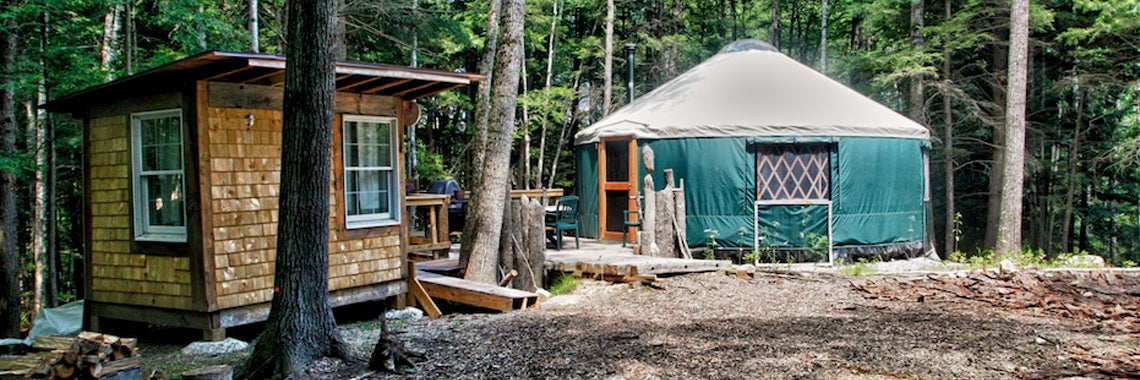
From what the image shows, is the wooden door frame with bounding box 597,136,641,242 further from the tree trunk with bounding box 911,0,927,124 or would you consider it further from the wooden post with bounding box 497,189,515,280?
the tree trunk with bounding box 911,0,927,124

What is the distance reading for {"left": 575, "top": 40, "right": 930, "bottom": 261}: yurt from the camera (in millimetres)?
8609

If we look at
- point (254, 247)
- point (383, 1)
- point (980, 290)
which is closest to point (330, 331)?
point (254, 247)

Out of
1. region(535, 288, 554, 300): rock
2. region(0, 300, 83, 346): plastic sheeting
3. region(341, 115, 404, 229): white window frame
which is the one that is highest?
region(341, 115, 404, 229): white window frame

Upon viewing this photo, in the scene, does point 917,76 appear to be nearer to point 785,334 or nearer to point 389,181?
point 785,334

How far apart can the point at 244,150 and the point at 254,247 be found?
662 mm

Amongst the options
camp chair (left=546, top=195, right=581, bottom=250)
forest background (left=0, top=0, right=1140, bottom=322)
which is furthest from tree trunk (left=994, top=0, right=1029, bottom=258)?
camp chair (left=546, top=195, right=581, bottom=250)

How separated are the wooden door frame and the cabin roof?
3607 millimetres

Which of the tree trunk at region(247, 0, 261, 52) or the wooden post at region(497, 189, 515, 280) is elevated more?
the tree trunk at region(247, 0, 261, 52)

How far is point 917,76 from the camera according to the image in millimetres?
11875

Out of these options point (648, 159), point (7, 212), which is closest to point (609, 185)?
point (648, 159)

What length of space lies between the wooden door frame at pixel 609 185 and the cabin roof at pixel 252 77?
3607mm

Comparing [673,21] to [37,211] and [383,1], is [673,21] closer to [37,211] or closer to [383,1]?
[383,1]

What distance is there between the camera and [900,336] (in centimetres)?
437

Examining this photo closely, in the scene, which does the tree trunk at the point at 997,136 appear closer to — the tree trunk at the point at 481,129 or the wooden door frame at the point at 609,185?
the wooden door frame at the point at 609,185
